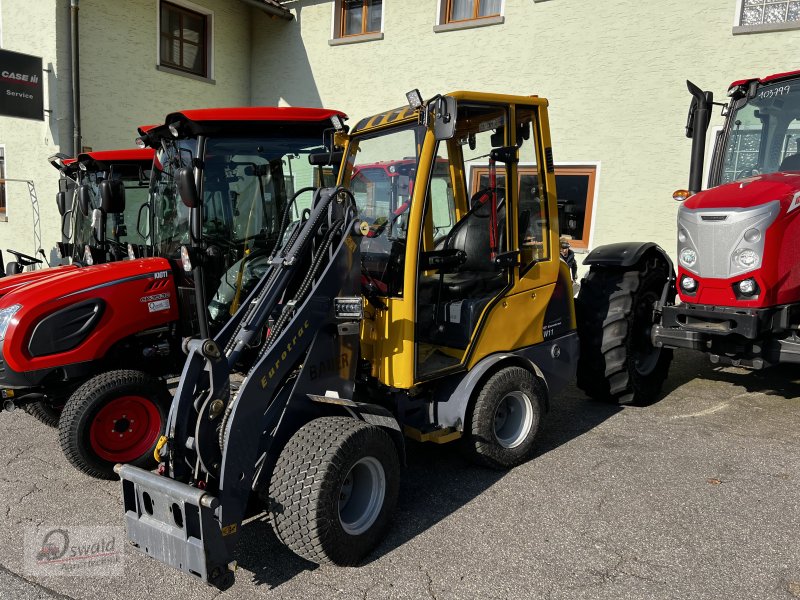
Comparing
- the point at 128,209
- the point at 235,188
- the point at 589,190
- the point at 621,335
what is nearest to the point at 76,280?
the point at 235,188

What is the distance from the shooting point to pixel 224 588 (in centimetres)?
268

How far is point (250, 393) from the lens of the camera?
2.95 m

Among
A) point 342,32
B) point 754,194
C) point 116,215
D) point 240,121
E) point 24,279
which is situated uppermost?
point 342,32

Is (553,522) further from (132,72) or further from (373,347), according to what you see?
(132,72)

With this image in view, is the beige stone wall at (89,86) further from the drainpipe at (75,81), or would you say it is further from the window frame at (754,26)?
the window frame at (754,26)

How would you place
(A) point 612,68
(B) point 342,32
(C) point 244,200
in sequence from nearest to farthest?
(C) point 244,200, (A) point 612,68, (B) point 342,32

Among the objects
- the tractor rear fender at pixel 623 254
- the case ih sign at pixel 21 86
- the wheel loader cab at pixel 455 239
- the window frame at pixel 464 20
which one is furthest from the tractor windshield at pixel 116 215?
the window frame at pixel 464 20

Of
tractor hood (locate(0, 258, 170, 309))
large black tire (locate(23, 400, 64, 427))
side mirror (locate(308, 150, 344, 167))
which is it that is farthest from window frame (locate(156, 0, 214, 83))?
large black tire (locate(23, 400, 64, 427))

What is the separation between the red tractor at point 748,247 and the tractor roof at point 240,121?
10.3 feet

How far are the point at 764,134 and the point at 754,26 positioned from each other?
3996 mm

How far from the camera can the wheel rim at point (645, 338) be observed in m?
5.40

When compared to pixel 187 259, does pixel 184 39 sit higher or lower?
higher

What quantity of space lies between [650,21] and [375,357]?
7.67 meters

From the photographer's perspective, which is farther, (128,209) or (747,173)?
(128,209)
